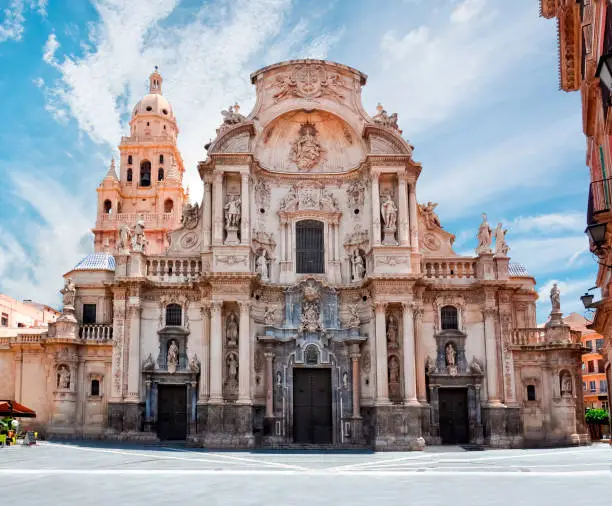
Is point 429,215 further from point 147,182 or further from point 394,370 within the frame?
point 147,182

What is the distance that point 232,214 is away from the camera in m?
35.8

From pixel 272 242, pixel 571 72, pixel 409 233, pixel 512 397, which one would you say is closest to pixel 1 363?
pixel 272 242

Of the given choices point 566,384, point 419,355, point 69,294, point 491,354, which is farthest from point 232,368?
point 566,384

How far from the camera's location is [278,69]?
1495 inches

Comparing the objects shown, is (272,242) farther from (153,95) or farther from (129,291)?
(153,95)

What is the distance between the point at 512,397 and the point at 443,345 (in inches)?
163

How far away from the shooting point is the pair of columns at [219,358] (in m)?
33.8

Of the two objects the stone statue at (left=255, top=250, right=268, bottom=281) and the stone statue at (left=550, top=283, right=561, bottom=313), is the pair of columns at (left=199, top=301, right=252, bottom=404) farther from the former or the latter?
the stone statue at (left=550, top=283, right=561, bottom=313)

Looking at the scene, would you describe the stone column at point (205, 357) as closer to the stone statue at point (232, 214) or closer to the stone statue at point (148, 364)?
the stone statue at point (148, 364)

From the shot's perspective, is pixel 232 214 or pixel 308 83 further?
pixel 308 83

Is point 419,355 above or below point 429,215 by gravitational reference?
below

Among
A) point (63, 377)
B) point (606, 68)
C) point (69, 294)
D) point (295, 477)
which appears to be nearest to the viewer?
point (606, 68)

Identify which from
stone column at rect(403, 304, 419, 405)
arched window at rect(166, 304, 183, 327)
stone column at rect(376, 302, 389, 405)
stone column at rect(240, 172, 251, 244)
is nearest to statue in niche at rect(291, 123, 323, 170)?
stone column at rect(240, 172, 251, 244)

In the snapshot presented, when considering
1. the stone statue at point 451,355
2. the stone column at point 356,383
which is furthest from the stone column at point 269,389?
the stone statue at point 451,355
